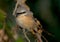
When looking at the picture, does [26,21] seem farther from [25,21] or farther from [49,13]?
[49,13]

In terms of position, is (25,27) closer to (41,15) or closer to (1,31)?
(1,31)

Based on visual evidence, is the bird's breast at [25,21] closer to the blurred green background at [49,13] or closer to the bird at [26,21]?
the bird at [26,21]

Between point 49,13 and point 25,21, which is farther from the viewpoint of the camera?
point 49,13

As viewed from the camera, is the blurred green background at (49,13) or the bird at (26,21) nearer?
the bird at (26,21)

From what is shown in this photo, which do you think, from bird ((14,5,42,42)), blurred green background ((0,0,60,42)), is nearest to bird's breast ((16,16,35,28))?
bird ((14,5,42,42))

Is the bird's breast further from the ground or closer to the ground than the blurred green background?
further from the ground

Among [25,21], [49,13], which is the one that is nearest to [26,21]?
[25,21]

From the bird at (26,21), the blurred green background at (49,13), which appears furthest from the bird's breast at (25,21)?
the blurred green background at (49,13)

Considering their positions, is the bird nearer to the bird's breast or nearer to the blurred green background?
the bird's breast

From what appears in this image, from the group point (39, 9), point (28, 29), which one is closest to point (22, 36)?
point (28, 29)

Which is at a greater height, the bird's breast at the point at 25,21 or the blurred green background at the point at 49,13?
the bird's breast at the point at 25,21

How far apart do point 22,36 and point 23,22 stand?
9 cm

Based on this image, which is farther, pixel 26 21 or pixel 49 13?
pixel 49 13

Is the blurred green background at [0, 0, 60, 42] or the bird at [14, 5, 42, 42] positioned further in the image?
the blurred green background at [0, 0, 60, 42]
